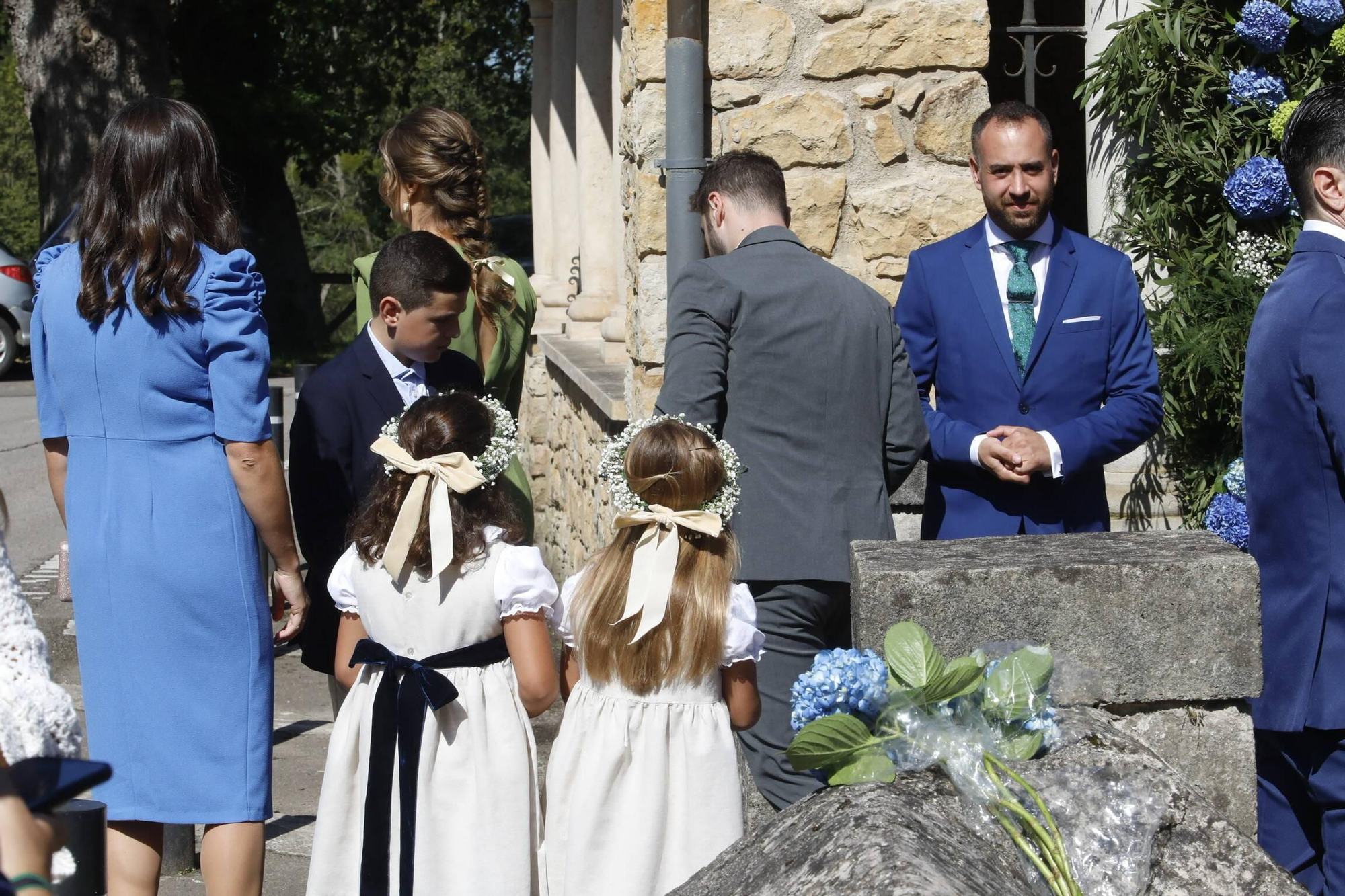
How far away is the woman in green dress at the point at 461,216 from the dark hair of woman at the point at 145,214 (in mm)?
832

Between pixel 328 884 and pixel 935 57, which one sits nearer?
pixel 328 884

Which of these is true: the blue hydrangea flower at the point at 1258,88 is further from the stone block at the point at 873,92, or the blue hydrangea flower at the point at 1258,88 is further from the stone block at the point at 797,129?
the stone block at the point at 797,129

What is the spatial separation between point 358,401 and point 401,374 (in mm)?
137

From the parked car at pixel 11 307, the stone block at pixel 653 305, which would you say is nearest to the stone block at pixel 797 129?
the stone block at pixel 653 305

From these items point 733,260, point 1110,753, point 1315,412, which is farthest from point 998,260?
point 1110,753

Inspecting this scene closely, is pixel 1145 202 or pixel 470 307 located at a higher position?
pixel 1145 202

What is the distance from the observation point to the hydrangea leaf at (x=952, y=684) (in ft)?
7.15

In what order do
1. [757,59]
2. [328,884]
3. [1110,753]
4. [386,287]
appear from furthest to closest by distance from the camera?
[757,59]
[386,287]
[328,884]
[1110,753]

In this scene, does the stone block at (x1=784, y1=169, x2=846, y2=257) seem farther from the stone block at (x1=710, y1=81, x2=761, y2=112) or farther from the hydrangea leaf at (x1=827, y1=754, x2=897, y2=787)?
the hydrangea leaf at (x1=827, y1=754, x2=897, y2=787)

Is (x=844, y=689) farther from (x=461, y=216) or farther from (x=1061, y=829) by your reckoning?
(x=461, y=216)

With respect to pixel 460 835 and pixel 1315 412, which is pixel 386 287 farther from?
pixel 1315 412

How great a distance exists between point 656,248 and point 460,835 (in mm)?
2614

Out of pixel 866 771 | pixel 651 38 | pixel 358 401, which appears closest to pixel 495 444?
pixel 358 401

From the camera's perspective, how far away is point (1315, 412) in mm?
2908
